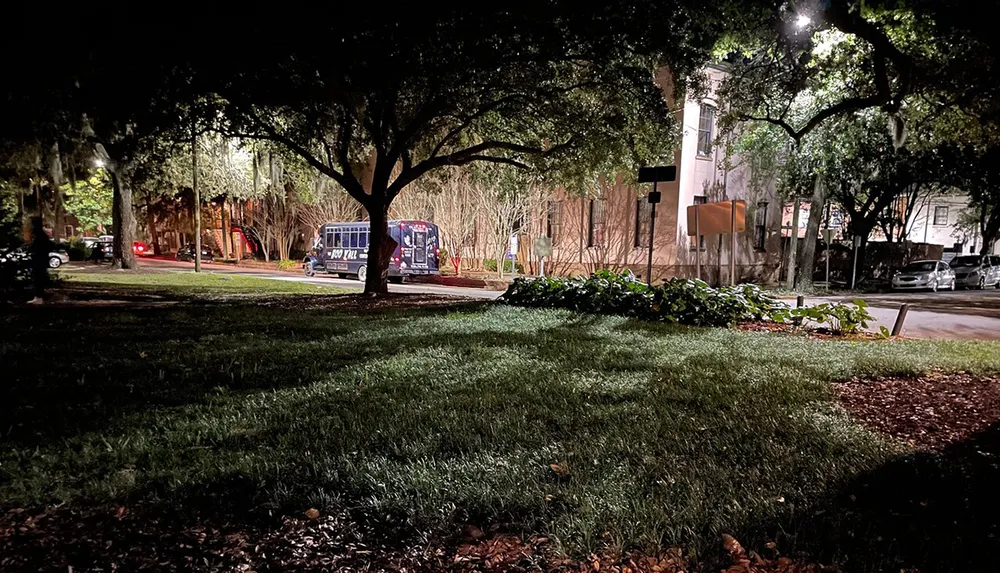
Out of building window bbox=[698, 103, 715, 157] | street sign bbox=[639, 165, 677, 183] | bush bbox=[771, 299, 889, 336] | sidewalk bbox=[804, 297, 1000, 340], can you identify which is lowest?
sidewalk bbox=[804, 297, 1000, 340]

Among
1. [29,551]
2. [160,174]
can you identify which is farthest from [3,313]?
[160,174]

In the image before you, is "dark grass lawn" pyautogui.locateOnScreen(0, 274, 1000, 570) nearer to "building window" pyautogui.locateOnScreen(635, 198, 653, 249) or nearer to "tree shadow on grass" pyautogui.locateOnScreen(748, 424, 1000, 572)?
"tree shadow on grass" pyautogui.locateOnScreen(748, 424, 1000, 572)

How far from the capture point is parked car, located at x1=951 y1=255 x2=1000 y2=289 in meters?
30.6

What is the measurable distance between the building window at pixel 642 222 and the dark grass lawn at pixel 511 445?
1770 cm

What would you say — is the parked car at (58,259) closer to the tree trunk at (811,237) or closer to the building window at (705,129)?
the building window at (705,129)

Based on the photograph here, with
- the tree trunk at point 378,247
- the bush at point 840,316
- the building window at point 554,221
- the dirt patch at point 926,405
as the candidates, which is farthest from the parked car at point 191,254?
the dirt patch at point 926,405

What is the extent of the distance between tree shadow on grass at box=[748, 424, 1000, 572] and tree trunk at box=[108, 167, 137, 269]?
1063 inches

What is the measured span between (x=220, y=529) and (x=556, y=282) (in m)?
10.6

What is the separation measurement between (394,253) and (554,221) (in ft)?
26.2

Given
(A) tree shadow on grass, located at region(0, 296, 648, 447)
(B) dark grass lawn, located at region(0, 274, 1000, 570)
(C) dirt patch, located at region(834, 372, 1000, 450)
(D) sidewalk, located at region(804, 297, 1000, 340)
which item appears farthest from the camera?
→ (D) sidewalk, located at region(804, 297, 1000, 340)

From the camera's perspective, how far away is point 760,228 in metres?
28.1

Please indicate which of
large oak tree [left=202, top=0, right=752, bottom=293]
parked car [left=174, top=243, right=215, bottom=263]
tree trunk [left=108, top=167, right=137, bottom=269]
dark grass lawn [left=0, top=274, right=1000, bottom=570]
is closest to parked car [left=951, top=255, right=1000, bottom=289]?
large oak tree [left=202, top=0, right=752, bottom=293]

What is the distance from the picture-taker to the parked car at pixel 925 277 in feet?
88.8

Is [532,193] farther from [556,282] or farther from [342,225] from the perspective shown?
[556,282]
